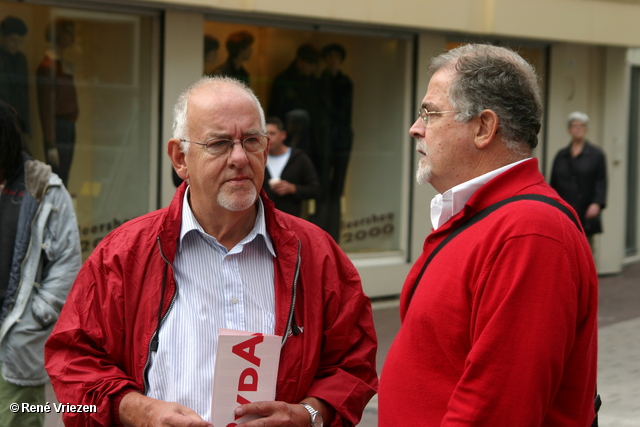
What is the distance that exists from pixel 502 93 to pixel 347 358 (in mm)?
1051

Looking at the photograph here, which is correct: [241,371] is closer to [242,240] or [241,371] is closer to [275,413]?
[275,413]

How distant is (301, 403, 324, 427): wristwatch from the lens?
2654mm

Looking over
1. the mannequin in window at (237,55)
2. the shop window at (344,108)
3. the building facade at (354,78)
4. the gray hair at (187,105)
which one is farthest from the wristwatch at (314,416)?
the mannequin in window at (237,55)

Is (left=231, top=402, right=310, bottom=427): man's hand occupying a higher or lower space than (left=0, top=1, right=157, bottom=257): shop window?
lower

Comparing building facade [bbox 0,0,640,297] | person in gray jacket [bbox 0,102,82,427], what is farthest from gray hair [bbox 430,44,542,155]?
building facade [bbox 0,0,640,297]

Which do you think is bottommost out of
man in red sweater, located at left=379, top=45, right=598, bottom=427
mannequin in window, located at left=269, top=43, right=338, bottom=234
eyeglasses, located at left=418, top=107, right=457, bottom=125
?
man in red sweater, located at left=379, top=45, right=598, bottom=427

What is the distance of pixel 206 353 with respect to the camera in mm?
2639

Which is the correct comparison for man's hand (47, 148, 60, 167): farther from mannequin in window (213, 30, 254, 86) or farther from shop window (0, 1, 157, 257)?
mannequin in window (213, 30, 254, 86)

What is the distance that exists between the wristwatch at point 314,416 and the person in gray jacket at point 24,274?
5.48ft

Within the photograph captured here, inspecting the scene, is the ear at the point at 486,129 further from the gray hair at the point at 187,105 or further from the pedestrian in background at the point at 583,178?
the pedestrian in background at the point at 583,178

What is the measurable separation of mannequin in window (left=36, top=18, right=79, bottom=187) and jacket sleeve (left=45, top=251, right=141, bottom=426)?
209 inches

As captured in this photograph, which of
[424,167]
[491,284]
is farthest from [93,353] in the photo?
[491,284]

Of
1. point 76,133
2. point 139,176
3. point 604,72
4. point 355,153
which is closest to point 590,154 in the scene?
point 604,72

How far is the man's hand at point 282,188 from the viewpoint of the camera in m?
7.30
